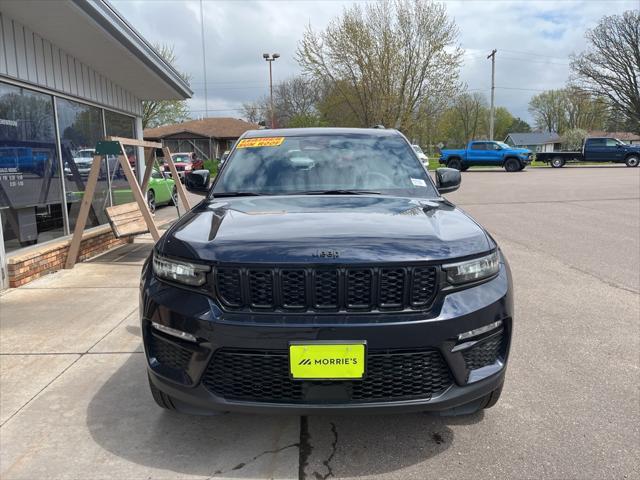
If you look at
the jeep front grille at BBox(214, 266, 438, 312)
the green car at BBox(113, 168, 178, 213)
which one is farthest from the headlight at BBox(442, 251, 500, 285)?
the green car at BBox(113, 168, 178, 213)

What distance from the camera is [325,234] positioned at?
8.02 ft

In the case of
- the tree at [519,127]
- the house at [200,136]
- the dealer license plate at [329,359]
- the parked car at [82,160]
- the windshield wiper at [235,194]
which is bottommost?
the dealer license plate at [329,359]

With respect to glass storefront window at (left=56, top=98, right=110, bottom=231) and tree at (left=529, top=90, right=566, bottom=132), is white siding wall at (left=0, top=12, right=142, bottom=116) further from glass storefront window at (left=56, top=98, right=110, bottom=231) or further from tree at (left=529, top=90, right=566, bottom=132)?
tree at (left=529, top=90, right=566, bottom=132)

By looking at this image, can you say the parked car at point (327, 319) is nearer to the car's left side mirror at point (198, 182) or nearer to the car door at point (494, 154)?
the car's left side mirror at point (198, 182)

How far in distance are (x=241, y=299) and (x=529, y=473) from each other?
5.49 feet

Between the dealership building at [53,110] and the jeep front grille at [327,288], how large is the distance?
186 inches

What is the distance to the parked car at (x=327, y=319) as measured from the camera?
2.23 m

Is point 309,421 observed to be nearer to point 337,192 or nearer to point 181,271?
point 181,271

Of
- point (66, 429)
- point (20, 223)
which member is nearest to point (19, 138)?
point (20, 223)

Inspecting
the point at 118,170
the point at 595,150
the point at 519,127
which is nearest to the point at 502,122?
the point at 519,127

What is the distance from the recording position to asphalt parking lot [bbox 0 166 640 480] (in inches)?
101

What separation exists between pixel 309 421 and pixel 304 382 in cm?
84

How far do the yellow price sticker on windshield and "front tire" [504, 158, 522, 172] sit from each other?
29273 mm

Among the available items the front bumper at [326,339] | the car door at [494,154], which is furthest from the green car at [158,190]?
the car door at [494,154]
